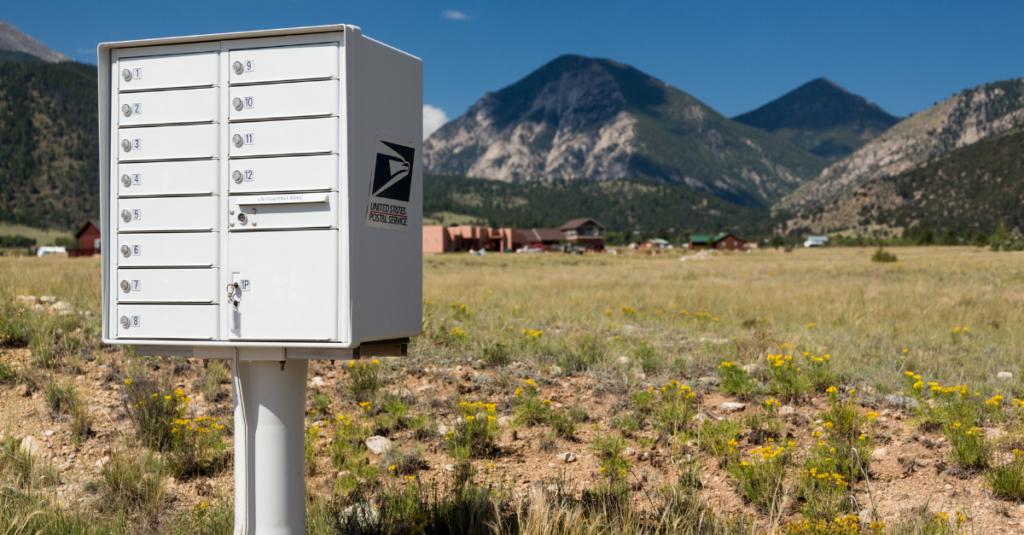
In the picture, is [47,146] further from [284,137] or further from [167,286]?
[284,137]

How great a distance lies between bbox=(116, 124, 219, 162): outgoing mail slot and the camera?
8.00 feet

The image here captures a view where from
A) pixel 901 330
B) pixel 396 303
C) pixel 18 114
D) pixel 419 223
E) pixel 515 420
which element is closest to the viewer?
pixel 396 303

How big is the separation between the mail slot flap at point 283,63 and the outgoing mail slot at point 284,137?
17cm

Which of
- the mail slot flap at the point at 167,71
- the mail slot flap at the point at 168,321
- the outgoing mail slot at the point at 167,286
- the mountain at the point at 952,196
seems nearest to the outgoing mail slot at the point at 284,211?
the outgoing mail slot at the point at 167,286

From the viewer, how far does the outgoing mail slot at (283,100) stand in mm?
2316

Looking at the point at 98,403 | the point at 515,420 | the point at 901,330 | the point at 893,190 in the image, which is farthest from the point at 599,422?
the point at 893,190

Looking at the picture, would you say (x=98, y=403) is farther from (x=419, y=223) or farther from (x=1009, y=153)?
(x=1009, y=153)

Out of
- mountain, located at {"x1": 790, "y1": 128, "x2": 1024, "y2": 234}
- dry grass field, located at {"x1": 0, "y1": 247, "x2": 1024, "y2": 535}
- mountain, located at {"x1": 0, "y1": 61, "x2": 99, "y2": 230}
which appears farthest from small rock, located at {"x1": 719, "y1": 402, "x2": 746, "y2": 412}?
mountain, located at {"x1": 0, "y1": 61, "x2": 99, "y2": 230}

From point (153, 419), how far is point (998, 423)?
6.85 m

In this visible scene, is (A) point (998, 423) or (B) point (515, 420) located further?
(B) point (515, 420)

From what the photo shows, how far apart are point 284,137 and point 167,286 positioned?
0.81 m

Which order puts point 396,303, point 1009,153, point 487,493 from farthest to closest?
point 1009,153, point 487,493, point 396,303

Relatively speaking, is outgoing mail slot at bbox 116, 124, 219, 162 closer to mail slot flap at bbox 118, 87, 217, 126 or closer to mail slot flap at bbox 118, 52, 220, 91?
mail slot flap at bbox 118, 87, 217, 126

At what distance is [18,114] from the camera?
15450 centimetres
